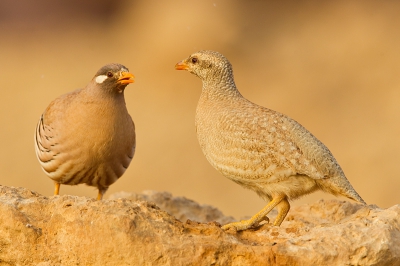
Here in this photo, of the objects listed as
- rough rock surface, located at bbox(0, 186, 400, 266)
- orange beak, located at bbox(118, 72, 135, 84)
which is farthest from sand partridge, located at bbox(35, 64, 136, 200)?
rough rock surface, located at bbox(0, 186, 400, 266)

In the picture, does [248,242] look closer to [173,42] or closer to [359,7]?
[173,42]

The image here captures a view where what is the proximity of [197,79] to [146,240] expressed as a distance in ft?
49.4

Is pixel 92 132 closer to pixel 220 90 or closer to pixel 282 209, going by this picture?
pixel 220 90

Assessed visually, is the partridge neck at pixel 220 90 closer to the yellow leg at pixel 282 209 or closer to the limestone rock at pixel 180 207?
the yellow leg at pixel 282 209

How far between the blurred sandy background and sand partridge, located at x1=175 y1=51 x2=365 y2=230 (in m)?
8.58

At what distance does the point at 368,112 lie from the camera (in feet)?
63.3

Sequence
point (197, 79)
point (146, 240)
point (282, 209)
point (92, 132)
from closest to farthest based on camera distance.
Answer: point (146, 240)
point (282, 209)
point (92, 132)
point (197, 79)

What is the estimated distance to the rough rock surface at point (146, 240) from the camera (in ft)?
21.3

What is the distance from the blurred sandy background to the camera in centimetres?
1800

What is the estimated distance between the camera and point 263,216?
7.62 m

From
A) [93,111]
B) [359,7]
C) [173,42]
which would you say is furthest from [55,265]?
[359,7]

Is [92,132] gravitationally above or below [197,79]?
below

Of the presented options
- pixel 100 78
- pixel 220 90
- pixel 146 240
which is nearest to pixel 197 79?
pixel 100 78

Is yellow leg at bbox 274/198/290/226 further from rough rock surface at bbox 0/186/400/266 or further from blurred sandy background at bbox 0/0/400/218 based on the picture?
blurred sandy background at bbox 0/0/400/218
